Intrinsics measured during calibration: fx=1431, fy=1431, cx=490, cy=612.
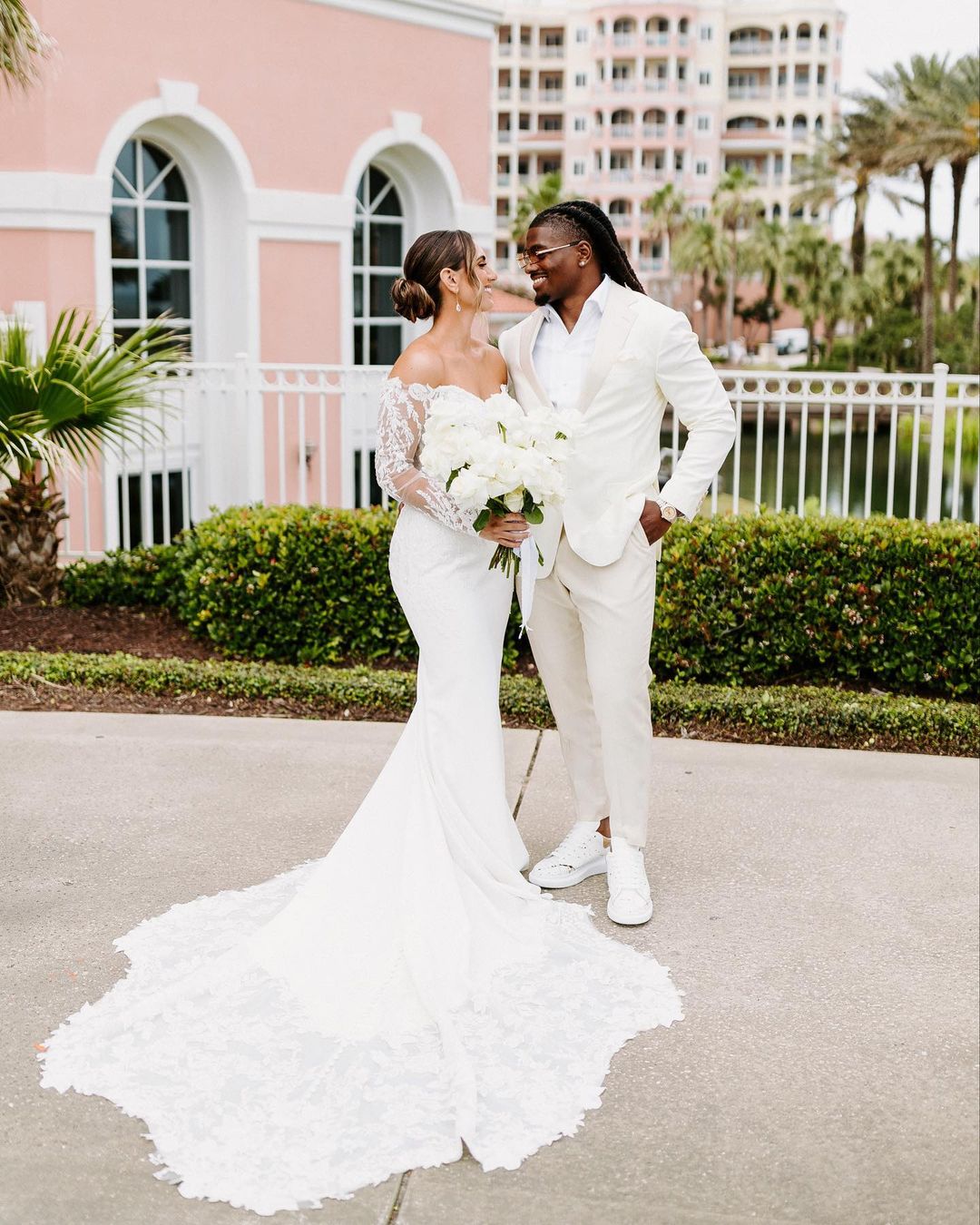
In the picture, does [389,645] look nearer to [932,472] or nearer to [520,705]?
[520,705]

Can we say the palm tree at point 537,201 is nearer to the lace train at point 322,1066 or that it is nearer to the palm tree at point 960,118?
the palm tree at point 960,118

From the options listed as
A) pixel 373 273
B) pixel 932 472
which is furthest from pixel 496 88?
pixel 932 472

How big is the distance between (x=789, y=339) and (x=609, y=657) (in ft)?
272

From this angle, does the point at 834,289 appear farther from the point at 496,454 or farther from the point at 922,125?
the point at 496,454

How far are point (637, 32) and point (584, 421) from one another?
85593 mm

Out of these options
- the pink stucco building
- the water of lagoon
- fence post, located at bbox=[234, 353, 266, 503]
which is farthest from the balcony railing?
fence post, located at bbox=[234, 353, 266, 503]

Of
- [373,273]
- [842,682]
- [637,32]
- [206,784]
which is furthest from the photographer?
[637,32]

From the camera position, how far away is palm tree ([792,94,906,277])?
46.2 metres

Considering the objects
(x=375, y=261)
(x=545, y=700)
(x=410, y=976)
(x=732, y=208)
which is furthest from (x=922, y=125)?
(x=410, y=976)

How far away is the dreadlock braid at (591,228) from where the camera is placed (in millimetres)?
4223

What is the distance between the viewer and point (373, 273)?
1296 centimetres

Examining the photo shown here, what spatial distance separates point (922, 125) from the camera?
1716 inches

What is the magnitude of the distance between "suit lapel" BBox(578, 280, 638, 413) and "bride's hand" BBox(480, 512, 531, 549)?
528mm

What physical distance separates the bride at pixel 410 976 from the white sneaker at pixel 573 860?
19cm
